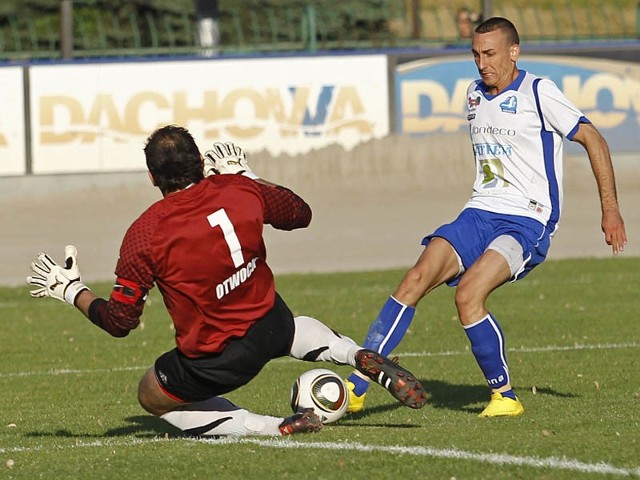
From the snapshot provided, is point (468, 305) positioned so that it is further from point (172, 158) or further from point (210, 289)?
point (172, 158)

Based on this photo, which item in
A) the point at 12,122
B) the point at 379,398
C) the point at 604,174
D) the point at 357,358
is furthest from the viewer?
the point at 12,122

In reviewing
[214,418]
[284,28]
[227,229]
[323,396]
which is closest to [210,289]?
[227,229]

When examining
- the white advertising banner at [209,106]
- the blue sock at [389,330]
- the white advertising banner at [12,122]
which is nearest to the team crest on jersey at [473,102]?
the blue sock at [389,330]

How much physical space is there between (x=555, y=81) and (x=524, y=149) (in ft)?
44.1

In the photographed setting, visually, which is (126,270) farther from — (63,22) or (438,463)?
(63,22)

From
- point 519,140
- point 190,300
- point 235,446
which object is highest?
point 519,140

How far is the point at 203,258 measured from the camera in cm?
646

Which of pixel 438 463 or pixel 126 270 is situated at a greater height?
pixel 126 270

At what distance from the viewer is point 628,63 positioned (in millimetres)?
21031

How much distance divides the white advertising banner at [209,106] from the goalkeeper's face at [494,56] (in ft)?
42.7

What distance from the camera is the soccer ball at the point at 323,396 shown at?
23.4 ft

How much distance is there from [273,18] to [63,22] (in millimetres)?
4113

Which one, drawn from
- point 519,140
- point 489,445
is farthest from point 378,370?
point 519,140

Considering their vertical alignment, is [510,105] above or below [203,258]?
above
